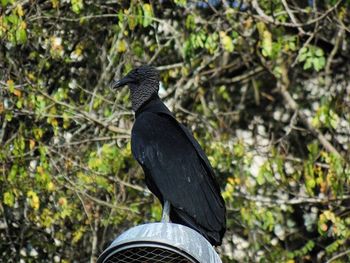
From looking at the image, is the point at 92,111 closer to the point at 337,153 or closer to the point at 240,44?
the point at 240,44

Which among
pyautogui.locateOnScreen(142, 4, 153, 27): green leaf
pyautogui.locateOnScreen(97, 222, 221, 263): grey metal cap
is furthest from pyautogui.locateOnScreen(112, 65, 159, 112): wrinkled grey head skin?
pyautogui.locateOnScreen(142, 4, 153, 27): green leaf

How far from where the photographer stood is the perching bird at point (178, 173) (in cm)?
478

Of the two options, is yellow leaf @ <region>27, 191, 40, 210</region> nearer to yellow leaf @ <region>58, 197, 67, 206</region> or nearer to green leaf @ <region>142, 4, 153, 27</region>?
yellow leaf @ <region>58, 197, 67, 206</region>

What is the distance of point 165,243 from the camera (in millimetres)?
4109

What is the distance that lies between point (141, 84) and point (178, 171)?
0.54m

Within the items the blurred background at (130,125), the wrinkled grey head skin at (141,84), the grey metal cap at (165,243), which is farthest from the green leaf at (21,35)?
the grey metal cap at (165,243)

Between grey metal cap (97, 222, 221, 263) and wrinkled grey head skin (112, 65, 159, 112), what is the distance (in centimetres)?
110

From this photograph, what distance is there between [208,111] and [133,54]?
1.01 m

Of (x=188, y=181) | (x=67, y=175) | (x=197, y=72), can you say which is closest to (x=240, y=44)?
(x=197, y=72)

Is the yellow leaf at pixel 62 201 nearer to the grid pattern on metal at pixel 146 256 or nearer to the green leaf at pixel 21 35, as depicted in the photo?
the green leaf at pixel 21 35

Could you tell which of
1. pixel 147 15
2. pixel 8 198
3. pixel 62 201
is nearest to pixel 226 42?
pixel 147 15

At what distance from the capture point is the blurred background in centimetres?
819

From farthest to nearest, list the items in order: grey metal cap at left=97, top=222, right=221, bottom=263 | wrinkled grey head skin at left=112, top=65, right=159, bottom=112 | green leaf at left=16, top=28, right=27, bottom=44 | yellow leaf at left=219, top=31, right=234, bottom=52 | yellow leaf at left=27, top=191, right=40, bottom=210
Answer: yellow leaf at left=219, top=31, right=234, bottom=52 < yellow leaf at left=27, top=191, right=40, bottom=210 < green leaf at left=16, top=28, right=27, bottom=44 < wrinkled grey head skin at left=112, top=65, right=159, bottom=112 < grey metal cap at left=97, top=222, right=221, bottom=263

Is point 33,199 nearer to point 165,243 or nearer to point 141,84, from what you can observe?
point 141,84
